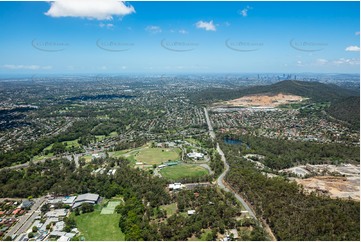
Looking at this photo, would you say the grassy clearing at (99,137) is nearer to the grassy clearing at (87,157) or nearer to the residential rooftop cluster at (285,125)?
the grassy clearing at (87,157)

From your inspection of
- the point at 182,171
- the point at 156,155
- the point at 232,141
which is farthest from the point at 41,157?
the point at 232,141

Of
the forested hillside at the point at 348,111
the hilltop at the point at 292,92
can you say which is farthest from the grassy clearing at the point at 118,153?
the hilltop at the point at 292,92

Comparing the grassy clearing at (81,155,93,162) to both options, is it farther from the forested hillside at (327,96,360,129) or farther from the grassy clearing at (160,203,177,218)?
the forested hillside at (327,96,360,129)

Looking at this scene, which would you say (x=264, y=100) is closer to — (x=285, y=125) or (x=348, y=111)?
(x=348, y=111)

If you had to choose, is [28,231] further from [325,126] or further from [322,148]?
[325,126]

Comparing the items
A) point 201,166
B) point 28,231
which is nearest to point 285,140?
point 201,166

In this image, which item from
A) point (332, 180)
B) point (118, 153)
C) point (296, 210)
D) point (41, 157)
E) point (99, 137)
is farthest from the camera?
point (99, 137)
